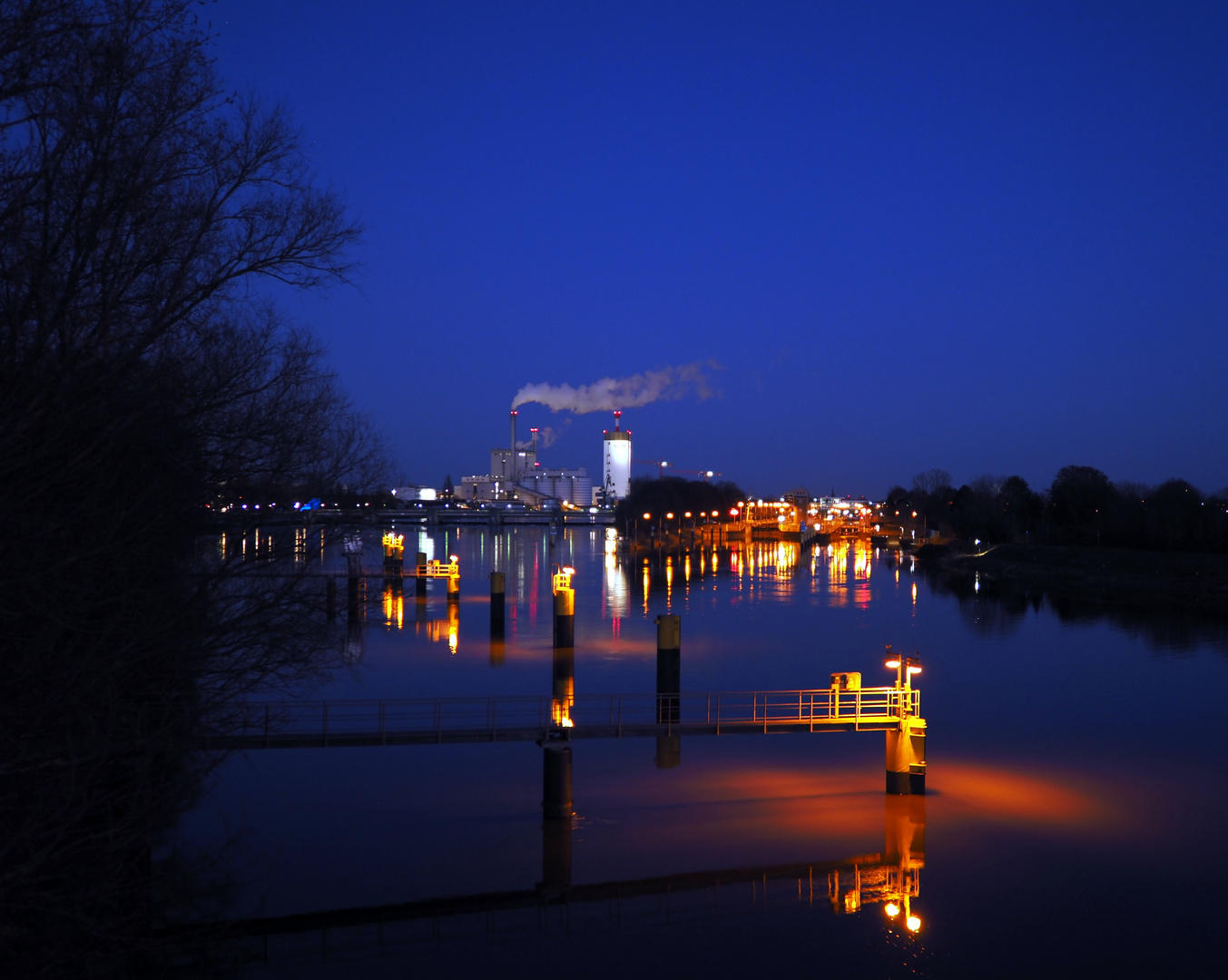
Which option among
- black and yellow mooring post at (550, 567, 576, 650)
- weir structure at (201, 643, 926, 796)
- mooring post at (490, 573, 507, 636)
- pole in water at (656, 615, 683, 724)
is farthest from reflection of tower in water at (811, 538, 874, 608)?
weir structure at (201, 643, 926, 796)

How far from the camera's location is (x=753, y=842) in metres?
13.4

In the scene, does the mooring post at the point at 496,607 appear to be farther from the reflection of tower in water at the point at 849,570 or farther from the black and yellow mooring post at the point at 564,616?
the reflection of tower in water at the point at 849,570

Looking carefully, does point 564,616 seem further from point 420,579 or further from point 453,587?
point 453,587

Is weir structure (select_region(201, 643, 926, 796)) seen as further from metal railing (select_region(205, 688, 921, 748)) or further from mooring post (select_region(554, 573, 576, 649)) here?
mooring post (select_region(554, 573, 576, 649))

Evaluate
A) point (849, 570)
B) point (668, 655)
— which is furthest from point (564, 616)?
point (849, 570)

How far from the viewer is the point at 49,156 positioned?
4.93 m

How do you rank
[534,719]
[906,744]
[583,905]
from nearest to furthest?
[583,905] → [906,744] → [534,719]

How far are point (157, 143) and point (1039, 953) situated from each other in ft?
33.1

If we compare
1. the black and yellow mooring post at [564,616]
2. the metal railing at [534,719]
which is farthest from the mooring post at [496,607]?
the metal railing at [534,719]

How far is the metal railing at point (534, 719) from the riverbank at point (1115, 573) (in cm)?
2878

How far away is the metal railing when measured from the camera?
477 inches

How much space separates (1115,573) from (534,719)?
43064mm

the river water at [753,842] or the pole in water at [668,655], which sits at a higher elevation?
the pole in water at [668,655]

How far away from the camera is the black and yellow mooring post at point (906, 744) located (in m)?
14.2
